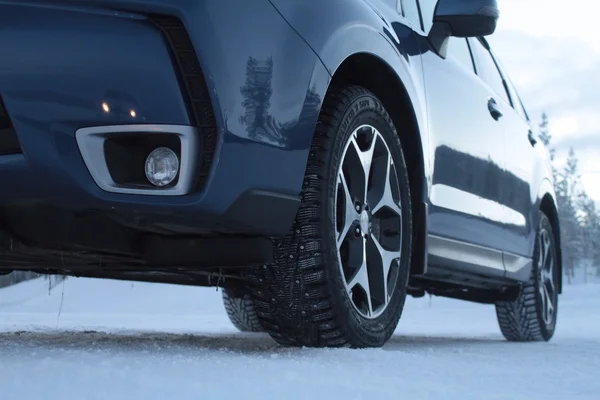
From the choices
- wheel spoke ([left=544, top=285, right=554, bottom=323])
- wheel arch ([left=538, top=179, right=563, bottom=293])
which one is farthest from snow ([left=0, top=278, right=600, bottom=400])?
wheel arch ([left=538, top=179, right=563, bottom=293])

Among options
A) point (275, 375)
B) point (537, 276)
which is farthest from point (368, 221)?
point (537, 276)

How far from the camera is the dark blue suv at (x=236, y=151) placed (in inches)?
86.9

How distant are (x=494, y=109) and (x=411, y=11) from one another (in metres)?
1.02

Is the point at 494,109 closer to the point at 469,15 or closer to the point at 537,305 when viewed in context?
the point at 469,15

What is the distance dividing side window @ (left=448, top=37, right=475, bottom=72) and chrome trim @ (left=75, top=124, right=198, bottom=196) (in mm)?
2135

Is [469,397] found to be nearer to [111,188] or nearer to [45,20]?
[111,188]

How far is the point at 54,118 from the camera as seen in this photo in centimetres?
220

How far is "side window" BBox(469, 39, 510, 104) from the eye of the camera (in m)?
4.81

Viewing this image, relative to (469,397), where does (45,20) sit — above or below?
above

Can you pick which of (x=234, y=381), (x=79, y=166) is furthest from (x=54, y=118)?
(x=234, y=381)

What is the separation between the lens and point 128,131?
224cm

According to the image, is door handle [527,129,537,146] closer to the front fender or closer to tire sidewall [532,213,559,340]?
tire sidewall [532,213,559,340]

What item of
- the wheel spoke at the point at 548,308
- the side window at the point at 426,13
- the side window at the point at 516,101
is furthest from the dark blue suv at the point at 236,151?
the wheel spoke at the point at 548,308

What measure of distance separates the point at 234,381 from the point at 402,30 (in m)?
2.01
